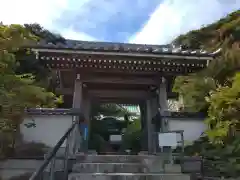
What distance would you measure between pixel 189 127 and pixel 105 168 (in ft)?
10.9

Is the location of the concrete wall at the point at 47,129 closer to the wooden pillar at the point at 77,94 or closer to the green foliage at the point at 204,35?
the wooden pillar at the point at 77,94

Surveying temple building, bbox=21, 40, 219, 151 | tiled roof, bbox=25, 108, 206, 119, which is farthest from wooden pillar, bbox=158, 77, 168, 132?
tiled roof, bbox=25, 108, 206, 119

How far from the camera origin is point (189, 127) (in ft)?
25.4

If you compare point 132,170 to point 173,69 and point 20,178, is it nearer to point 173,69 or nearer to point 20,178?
point 20,178

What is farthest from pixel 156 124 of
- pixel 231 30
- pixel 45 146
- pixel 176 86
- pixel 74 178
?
pixel 231 30

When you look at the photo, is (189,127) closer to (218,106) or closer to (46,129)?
(218,106)

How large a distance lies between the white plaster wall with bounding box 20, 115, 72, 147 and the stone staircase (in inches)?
55.9

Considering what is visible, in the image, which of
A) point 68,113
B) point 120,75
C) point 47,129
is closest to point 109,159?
point 68,113

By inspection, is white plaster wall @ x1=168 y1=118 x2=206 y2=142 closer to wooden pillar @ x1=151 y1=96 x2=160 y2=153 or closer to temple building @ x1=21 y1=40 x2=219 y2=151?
temple building @ x1=21 y1=40 x2=219 y2=151

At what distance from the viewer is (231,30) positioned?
15.2 metres

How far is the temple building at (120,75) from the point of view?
24.1 ft

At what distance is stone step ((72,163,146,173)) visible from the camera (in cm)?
531

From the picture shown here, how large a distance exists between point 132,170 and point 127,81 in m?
3.84

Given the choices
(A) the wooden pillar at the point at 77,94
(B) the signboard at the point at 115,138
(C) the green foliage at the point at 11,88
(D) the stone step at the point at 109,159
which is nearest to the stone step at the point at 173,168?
(D) the stone step at the point at 109,159
